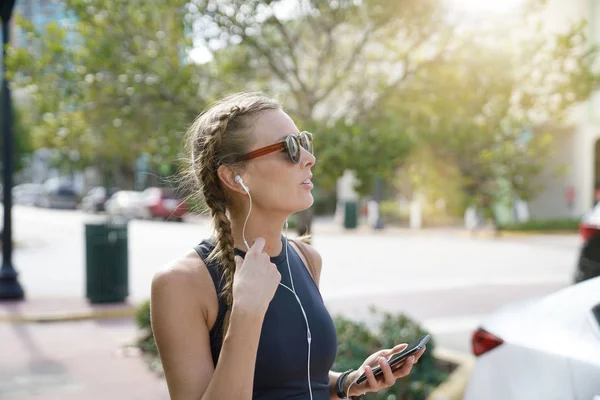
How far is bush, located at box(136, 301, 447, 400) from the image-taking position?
16.8 feet

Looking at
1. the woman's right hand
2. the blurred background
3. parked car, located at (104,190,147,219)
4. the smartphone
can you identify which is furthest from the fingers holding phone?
parked car, located at (104,190,147,219)

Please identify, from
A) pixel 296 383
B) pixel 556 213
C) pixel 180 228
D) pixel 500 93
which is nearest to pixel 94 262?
pixel 500 93

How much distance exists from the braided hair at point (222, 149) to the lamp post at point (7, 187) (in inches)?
329

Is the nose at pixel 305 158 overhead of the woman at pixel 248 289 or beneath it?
overhead

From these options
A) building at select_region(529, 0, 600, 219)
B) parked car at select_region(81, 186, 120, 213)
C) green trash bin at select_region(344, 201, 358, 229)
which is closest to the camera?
building at select_region(529, 0, 600, 219)

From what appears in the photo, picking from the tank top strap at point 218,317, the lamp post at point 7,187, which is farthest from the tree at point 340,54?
the lamp post at point 7,187

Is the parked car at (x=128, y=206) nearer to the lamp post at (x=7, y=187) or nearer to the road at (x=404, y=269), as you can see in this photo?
the road at (x=404, y=269)

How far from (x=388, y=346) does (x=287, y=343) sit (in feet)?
12.1

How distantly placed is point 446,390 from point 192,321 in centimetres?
375

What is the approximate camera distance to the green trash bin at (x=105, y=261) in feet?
32.9

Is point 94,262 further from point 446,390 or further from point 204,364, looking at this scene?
point 204,364

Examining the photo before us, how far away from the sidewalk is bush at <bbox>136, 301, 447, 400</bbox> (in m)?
0.53

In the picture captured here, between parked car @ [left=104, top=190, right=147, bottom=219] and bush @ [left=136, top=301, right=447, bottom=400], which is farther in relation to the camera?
parked car @ [left=104, top=190, right=147, bottom=219]

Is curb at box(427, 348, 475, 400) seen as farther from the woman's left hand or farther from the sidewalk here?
the woman's left hand
